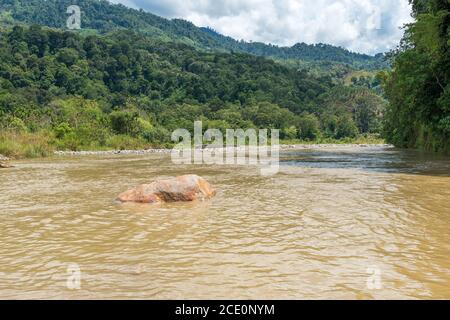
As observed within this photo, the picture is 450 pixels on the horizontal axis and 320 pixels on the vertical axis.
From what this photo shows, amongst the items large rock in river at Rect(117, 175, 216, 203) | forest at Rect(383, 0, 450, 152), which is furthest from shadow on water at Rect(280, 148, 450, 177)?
large rock in river at Rect(117, 175, 216, 203)

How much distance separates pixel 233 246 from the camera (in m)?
6.33

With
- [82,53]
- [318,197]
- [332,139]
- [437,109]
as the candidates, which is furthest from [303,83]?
[318,197]

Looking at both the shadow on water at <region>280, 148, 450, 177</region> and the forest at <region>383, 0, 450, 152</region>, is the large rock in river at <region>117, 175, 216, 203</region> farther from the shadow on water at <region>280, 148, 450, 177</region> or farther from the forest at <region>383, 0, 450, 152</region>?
the forest at <region>383, 0, 450, 152</region>

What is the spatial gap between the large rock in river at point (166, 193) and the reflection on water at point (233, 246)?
50cm

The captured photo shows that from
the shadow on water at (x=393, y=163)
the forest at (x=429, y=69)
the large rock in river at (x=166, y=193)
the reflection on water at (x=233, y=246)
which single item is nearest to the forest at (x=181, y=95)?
the forest at (x=429, y=69)

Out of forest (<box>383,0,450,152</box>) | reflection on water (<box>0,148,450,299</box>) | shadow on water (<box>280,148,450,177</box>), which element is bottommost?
reflection on water (<box>0,148,450,299</box>)

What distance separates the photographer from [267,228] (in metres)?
7.50

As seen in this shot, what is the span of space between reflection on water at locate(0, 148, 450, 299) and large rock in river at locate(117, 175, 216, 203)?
1.65ft

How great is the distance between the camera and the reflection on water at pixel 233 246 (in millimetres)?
4617

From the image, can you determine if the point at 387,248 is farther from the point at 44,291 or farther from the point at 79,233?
the point at 79,233

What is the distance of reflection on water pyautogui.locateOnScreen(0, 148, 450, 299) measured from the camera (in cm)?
462

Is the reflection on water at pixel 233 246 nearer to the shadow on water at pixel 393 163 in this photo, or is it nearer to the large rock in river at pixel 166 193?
the large rock in river at pixel 166 193
